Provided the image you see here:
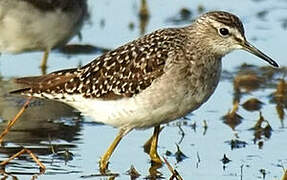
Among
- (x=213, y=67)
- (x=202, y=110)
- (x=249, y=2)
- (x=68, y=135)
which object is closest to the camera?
(x=213, y=67)

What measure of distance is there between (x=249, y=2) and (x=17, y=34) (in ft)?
17.2

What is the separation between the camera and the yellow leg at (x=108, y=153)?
11442 mm

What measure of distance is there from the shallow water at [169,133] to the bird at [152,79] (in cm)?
39

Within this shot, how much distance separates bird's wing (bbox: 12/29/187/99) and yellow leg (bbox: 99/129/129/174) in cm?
42

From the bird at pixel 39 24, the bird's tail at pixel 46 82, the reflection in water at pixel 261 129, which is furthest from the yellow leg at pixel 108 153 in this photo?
the bird at pixel 39 24

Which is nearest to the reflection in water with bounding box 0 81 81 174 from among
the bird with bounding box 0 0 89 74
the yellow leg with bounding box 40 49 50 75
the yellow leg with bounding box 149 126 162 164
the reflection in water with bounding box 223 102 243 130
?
the yellow leg with bounding box 149 126 162 164

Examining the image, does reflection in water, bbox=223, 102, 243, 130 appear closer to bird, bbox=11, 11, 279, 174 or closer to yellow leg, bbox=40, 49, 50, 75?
bird, bbox=11, 11, 279, 174

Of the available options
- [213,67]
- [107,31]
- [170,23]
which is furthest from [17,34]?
[213,67]

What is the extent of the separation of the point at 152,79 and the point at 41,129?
6.96 feet

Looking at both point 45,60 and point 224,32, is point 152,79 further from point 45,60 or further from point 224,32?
point 45,60

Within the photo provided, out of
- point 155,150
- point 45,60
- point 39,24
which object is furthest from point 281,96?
point 45,60

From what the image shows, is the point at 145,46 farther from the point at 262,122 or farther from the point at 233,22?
the point at 262,122

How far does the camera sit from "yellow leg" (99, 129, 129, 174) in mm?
11442

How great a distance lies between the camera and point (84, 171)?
11367mm
